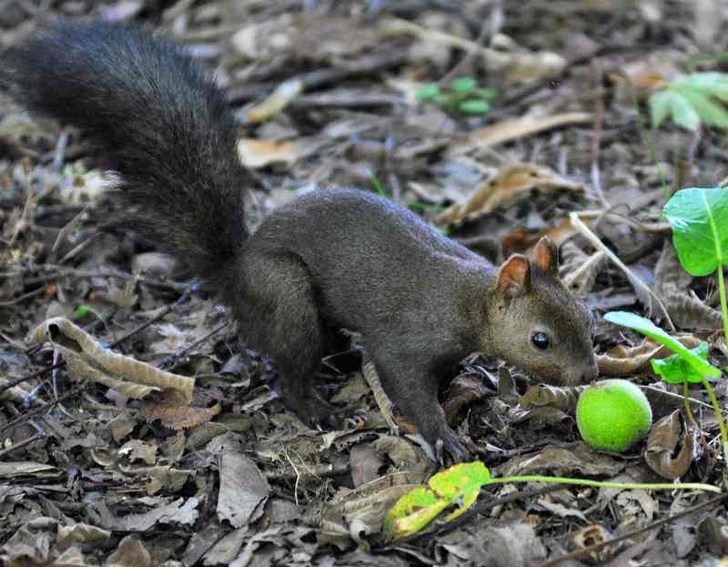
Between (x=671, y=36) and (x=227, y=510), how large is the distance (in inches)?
259

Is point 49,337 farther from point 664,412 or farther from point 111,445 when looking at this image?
point 664,412

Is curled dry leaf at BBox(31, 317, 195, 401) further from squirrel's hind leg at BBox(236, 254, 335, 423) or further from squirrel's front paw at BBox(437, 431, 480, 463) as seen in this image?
squirrel's front paw at BBox(437, 431, 480, 463)

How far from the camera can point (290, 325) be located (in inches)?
202

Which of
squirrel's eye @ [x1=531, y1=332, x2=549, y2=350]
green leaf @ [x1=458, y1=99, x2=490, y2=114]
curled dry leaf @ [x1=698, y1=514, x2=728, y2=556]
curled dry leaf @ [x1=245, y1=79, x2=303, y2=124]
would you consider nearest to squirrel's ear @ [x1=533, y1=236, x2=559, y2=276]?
squirrel's eye @ [x1=531, y1=332, x2=549, y2=350]

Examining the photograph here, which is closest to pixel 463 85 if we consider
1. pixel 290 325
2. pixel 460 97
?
pixel 460 97

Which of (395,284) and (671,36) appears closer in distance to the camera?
(395,284)

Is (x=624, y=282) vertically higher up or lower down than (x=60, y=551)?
lower down

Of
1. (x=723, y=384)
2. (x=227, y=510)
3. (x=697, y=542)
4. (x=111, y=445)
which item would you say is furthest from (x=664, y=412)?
(x=111, y=445)

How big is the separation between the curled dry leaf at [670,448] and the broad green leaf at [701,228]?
2.18 ft

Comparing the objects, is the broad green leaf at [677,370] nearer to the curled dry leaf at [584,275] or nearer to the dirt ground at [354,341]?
the dirt ground at [354,341]

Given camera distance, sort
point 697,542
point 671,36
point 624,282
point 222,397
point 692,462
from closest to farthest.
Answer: point 697,542 < point 692,462 < point 222,397 < point 624,282 < point 671,36

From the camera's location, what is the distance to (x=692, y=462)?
4238mm

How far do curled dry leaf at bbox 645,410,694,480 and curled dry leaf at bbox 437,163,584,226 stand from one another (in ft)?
8.12

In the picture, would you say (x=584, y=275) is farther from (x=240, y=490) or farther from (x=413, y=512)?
(x=240, y=490)
